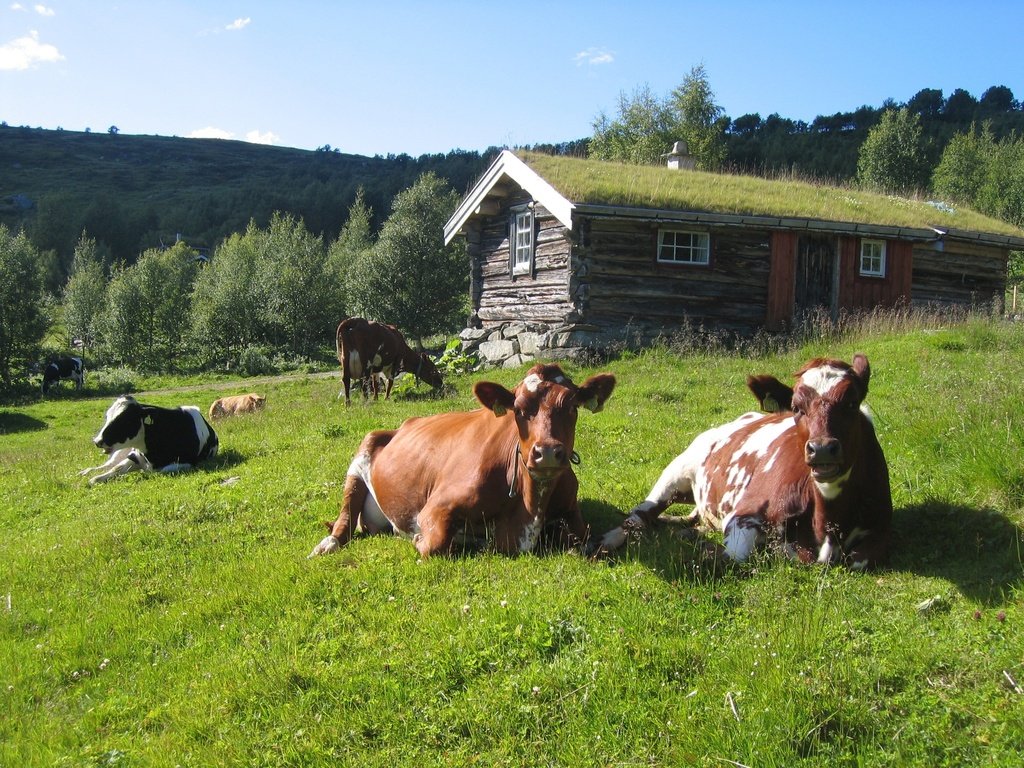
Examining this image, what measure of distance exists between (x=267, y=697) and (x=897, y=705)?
2.90 m

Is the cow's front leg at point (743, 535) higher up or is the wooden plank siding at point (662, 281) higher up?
the wooden plank siding at point (662, 281)

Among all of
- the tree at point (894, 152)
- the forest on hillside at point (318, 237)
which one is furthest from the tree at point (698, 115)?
the tree at point (894, 152)

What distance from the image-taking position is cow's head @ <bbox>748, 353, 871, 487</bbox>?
14.2 feet

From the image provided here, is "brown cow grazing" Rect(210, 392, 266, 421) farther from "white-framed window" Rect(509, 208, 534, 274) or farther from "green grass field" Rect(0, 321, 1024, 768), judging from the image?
"green grass field" Rect(0, 321, 1024, 768)

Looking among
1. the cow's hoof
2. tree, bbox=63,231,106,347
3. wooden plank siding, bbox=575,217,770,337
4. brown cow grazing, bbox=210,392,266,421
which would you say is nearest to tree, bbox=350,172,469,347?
wooden plank siding, bbox=575,217,770,337

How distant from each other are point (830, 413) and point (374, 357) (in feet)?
45.5

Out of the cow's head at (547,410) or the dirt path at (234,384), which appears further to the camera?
the dirt path at (234,384)

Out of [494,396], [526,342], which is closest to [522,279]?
[526,342]

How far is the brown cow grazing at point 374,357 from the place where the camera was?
17.0 m

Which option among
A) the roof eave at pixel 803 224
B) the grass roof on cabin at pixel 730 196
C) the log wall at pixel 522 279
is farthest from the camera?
the log wall at pixel 522 279

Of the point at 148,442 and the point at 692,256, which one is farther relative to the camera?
the point at 692,256

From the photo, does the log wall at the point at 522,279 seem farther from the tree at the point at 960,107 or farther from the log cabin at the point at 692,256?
the tree at the point at 960,107

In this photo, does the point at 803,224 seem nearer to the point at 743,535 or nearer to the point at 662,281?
the point at 662,281

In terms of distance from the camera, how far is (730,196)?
65.5 ft
